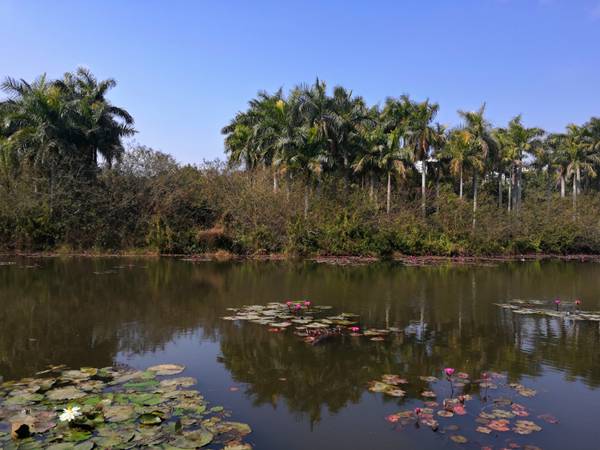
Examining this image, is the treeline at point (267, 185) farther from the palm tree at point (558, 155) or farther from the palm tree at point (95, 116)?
the palm tree at point (558, 155)

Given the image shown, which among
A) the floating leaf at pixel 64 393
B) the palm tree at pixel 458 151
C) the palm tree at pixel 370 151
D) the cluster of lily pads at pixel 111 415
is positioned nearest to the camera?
the cluster of lily pads at pixel 111 415

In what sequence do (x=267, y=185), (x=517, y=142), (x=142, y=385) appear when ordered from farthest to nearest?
1. (x=517, y=142)
2. (x=267, y=185)
3. (x=142, y=385)

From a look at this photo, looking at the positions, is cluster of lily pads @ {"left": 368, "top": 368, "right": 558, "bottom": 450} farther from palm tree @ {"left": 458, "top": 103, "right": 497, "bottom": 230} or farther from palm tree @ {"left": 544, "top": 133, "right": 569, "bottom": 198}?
palm tree @ {"left": 544, "top": 133, "right": 569, "bottom": 198}

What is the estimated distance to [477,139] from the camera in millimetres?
35656

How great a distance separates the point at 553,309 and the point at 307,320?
7240mm

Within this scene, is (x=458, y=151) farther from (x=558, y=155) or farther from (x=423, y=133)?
(x=558, y=155)

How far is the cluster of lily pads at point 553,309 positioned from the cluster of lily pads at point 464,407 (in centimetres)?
588

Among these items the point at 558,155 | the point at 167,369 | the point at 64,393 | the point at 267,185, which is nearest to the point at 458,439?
the point at 167,369

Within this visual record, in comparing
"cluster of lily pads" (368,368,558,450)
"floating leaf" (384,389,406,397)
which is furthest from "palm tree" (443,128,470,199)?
"floating leaf" (384,389,406,397)

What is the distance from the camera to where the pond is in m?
6.21

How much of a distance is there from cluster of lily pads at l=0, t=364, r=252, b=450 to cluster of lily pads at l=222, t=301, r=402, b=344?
3.67m

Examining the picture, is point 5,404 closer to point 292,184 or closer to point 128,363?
point 128,363

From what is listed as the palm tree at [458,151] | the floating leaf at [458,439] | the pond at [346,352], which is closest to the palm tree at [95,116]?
the pond at [346,352]

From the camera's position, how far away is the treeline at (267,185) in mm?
30109
